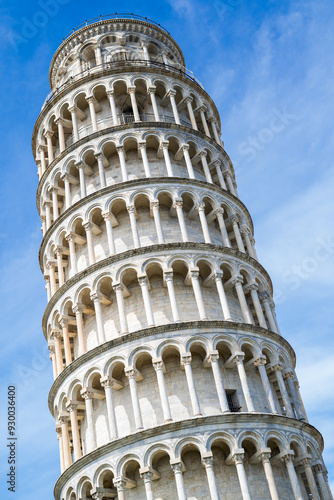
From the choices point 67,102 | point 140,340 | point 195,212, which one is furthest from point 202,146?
point 140,340

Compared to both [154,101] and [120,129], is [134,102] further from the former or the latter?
[120,129]

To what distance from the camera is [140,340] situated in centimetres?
2477

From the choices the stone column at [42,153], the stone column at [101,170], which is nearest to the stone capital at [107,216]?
the stone column at [101,170]

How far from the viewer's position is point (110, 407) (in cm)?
2392

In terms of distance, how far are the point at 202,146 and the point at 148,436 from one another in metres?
15.7

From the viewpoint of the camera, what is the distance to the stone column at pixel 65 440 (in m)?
25.4

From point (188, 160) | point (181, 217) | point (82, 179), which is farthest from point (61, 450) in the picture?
point (188, 160)

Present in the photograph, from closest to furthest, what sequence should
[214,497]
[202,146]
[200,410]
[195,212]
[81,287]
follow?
[214,497]
[200,410]
[81,287]
[195,212]
[202,146]

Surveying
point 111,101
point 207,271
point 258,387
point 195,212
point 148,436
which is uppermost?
point 111,101

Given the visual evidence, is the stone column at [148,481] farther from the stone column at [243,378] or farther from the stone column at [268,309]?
the stone column at [268,309]

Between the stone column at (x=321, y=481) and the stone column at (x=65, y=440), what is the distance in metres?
9.55

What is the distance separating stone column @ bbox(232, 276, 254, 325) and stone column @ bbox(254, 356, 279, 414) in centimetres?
173

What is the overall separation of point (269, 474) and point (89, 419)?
22.8 ft

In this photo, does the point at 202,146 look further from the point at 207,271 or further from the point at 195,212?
the point at 207,271
